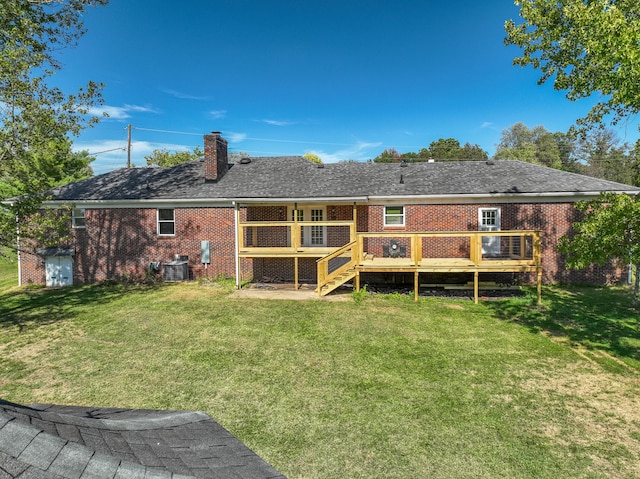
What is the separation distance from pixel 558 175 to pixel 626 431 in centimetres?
1418

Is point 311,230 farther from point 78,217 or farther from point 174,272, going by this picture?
point 78,217

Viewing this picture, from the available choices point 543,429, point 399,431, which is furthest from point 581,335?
point 399,431

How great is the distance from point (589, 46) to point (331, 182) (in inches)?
423

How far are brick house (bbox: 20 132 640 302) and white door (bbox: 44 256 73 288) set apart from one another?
0.15ft

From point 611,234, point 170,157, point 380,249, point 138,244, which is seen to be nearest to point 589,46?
point 611,234

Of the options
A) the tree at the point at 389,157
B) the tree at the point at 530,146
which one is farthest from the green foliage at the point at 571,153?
the tree at the point at 389,157

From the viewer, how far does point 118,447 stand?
169 centimetres

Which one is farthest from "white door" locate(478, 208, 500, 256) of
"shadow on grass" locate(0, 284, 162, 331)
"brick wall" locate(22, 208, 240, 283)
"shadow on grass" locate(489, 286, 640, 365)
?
"shadow on grass" locate(0, 284, 162, 331)

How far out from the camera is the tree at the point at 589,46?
6.83 m

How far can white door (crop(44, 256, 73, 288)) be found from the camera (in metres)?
16.8

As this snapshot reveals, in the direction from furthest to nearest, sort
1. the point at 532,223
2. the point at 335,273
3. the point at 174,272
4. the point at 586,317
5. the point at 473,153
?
the point at 473,153 < the point at 174,272 < the point at 532,223 < the point at 335,273 < the point at 586,317

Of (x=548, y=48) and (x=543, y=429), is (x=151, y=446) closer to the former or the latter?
(x=543, y=429)

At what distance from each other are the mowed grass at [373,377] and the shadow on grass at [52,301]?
0.19 m

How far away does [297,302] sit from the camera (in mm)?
12219
